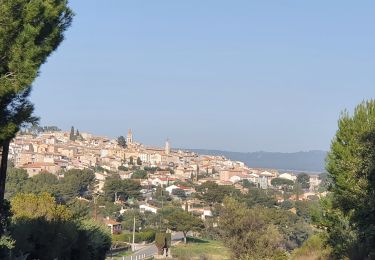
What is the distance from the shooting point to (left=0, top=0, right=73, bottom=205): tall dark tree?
9312mm

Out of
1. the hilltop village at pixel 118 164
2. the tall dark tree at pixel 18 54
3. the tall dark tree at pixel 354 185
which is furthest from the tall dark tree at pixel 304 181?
the tall dark tree at pixel 18 54

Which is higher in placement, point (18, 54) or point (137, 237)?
point (18, 54)

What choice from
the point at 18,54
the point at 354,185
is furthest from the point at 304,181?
the point at 18,54

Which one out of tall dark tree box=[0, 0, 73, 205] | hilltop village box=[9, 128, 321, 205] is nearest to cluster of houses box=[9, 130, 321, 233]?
hilltop village box=[9, 128, 321, 205]

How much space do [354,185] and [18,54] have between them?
12688 mm

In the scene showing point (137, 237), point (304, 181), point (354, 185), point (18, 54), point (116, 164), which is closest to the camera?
point (18, 54)

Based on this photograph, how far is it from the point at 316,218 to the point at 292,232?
119 ft

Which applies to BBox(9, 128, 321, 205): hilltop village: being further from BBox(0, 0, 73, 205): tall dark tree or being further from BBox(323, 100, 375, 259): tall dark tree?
BBox(0, 0, 73, 205): tall dark tree

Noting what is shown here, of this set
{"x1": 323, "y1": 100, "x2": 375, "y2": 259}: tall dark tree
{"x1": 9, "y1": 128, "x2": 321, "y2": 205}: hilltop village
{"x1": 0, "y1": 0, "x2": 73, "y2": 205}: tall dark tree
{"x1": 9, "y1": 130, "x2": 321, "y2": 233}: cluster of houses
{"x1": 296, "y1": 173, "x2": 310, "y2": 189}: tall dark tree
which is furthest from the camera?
{"x1": 296, "y1": 173, "x2": 310, "y2": 189}: tall dark tree

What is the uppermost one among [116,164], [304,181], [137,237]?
[116,164]

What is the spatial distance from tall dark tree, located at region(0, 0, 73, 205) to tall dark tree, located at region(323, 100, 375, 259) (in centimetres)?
1123

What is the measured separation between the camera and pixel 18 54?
30.6ft

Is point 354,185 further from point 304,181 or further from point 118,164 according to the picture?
point 304,181

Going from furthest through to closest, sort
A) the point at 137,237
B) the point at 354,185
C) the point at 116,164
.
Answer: the point at 116,164 → the point at 137,237 → the point at 354,185
